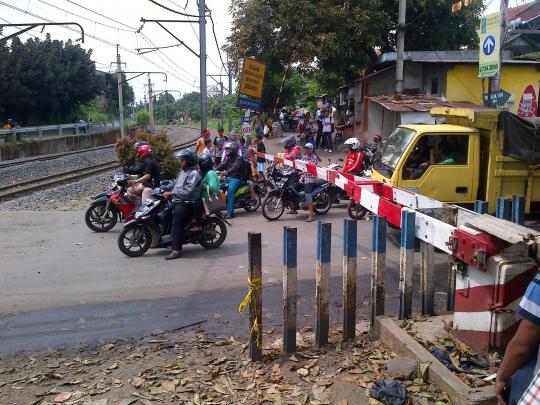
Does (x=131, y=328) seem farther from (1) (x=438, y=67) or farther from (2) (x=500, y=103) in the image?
(1) (x=438, y=67)

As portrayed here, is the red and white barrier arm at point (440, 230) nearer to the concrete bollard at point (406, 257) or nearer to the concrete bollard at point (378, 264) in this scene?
the concrete bollard at point (406, 257)

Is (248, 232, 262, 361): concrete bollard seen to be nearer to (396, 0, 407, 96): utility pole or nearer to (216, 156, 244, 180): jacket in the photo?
(216, 156, 244, 180): jacket

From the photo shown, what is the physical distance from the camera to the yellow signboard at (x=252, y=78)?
16.7 metres

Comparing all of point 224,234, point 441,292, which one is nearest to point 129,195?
point 224,234

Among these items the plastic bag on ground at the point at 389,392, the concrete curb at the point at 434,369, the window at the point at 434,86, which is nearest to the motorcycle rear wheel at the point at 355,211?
the concrete curb at the point at 434,369

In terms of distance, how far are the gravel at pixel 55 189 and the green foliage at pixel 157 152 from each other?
1602 mm

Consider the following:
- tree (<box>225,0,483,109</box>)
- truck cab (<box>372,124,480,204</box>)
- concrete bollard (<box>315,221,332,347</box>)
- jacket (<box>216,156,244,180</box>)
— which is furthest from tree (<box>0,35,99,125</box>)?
concrete bollard (<box>315,221,332,347</box>)

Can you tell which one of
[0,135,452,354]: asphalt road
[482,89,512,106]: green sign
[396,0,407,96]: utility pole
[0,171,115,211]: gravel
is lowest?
[0,171,115,211]: gravel

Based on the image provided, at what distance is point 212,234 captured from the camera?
834 cm

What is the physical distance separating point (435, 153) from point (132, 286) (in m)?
5.15

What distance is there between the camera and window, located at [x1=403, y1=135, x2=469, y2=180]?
8.30 m

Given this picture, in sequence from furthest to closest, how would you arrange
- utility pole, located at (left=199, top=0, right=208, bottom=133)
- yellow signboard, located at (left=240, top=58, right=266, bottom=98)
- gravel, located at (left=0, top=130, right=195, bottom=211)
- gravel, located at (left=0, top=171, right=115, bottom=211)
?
utility pole, located at (left=199, top=0, right=208, bottom=133)
yellow signboard, located at (left=240, top=58, right=266, bottom=98)
gravel, located at (left=0, top=130, right=195, bottom=211)
gravel, located at (left=0, top=171, right=115, bottom=211)

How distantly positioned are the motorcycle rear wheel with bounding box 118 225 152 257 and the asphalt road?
144mm

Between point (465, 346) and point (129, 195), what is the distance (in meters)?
7.03
